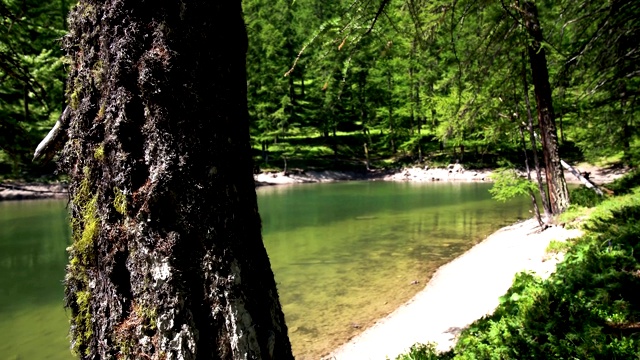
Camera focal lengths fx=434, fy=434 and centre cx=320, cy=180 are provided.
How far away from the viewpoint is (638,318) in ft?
11.2

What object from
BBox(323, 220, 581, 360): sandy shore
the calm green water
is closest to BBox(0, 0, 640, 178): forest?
BBox(323, 220, 581, 360): sandy shore

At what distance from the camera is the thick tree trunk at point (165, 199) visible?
174cm

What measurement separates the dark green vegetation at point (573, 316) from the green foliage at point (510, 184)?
275 inches

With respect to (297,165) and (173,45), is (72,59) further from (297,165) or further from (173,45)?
(297,165)

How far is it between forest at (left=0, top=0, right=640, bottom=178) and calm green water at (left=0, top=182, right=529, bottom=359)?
10.5 feet

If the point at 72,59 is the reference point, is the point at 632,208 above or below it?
below

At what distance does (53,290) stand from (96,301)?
36.1 ft

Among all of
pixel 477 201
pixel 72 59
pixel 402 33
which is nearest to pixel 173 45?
pixel 72 59

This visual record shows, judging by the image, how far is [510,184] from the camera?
12.4 metres

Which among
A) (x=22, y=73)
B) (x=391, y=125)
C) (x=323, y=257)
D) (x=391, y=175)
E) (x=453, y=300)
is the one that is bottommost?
(x=323, y=257)

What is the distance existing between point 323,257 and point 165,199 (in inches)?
461

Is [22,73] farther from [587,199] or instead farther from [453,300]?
[587,199]

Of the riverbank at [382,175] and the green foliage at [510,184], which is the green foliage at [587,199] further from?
the riverbank at [382,175]

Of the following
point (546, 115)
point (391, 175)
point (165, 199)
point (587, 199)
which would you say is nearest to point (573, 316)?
point (165, 199)
